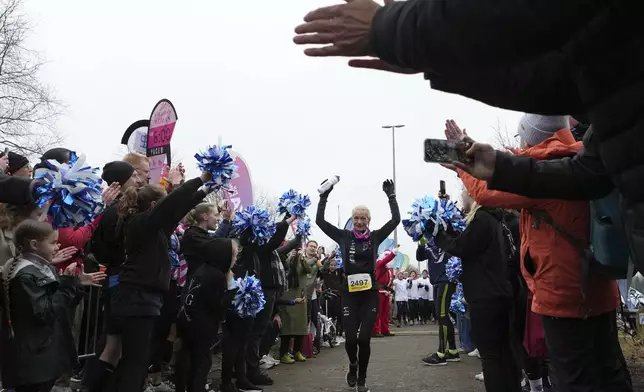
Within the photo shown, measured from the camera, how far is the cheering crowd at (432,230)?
165 centimetres

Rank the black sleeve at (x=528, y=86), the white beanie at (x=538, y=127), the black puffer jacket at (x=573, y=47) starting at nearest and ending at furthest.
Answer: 1. the black puffer jacket at (x=573, y=47)
2. the black sleeve at (x=528, y=86)
3. the white beanie at (x=538, y=127)

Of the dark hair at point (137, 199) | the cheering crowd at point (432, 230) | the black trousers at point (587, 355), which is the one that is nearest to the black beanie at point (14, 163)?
the cheering crowd at point (432, 230)

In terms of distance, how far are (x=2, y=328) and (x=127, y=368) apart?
1.00 m

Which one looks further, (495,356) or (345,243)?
(345,243)

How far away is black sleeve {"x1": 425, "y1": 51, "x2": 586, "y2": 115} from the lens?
6.60ft

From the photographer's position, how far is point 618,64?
1596 mm

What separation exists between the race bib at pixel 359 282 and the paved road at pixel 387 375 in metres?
1.22

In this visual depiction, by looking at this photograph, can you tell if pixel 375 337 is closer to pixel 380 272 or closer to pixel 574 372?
pixel 380 272

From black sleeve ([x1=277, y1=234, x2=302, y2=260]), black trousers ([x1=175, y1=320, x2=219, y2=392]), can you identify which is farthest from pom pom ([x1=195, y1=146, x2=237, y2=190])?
black sleeve ([x1=277, y1=234, x2=302, y2=260])

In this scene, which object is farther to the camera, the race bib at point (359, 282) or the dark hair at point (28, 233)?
the race bib at point (359, 282)

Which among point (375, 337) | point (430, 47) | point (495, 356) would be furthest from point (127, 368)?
point (375, 337)

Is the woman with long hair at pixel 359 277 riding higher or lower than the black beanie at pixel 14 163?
lower

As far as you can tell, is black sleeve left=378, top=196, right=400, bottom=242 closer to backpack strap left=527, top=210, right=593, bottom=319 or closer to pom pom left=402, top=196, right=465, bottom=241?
pom pom left=402, top=196, right=465, bottom=241

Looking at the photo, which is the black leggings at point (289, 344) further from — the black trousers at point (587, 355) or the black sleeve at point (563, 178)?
the black sleeve at point (563, 178)
